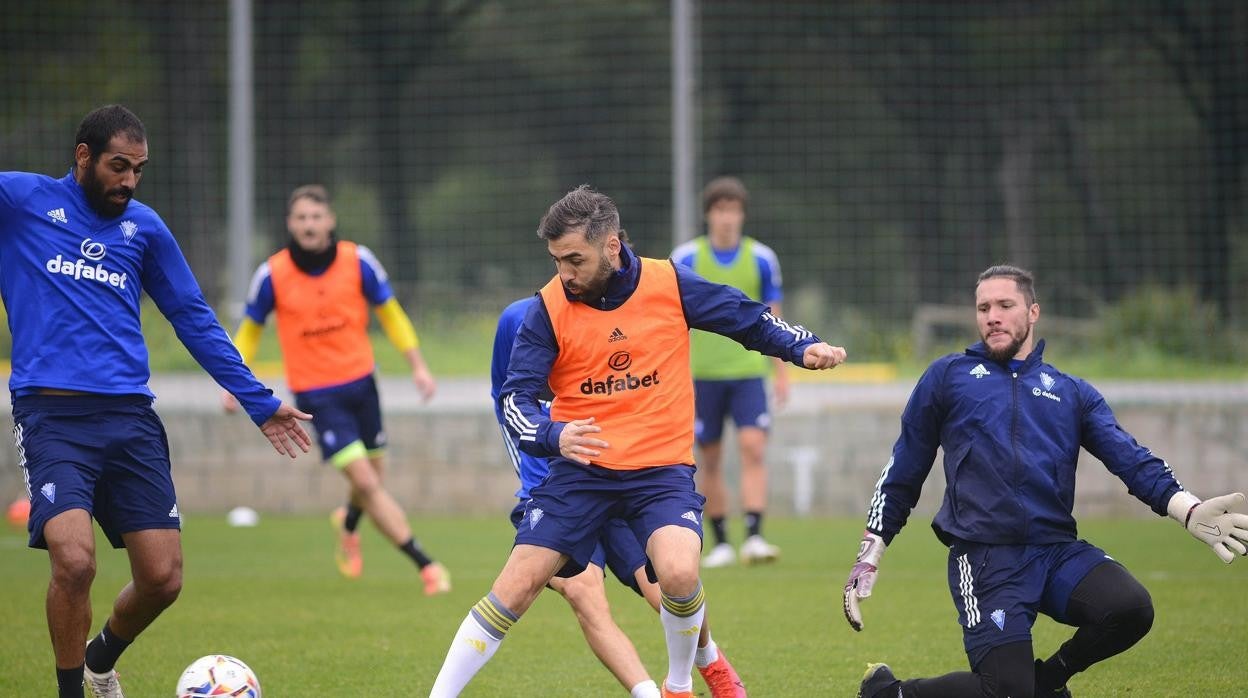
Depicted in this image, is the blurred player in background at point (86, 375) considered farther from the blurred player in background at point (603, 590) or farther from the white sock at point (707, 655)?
the white sock at point (707, 655)

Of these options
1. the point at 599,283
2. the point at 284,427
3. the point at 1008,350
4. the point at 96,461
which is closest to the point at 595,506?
the point at 599,283

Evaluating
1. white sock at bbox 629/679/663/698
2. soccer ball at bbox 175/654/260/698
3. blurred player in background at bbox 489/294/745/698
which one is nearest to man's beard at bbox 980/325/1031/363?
blurred player in background at bbox 489/294/745/698

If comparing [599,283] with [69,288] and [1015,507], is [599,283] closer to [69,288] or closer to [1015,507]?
[1015,507]

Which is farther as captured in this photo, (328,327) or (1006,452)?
(328,327)

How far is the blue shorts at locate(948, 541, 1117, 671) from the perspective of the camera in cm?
528

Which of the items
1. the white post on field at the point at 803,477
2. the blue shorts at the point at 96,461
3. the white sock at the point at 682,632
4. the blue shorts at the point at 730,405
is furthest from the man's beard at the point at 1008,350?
the white post on field at the point at 803,477

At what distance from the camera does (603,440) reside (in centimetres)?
528

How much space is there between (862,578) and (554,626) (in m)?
3.15

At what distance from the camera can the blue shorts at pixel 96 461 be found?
5.36m

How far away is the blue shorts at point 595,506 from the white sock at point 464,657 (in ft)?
1.13

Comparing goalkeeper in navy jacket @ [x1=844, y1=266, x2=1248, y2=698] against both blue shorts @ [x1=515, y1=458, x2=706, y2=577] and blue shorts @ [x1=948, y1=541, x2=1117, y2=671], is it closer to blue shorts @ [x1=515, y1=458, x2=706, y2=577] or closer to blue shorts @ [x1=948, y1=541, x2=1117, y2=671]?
blue shorts @ [x1=948, y1=541, x2=1117, y2=671]

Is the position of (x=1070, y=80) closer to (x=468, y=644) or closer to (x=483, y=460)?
(x=483, y=460)

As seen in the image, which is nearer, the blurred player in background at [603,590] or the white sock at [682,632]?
the white sock at [682,632]

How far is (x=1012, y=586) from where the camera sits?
532cm
